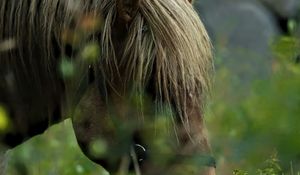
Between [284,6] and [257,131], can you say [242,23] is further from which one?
[257,131]

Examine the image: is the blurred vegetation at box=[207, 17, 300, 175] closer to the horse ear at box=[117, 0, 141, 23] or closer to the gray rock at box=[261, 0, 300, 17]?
the horse ear at box=[117, 0, 141, 23]

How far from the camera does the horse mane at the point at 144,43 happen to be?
3379 mm

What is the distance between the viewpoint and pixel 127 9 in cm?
342

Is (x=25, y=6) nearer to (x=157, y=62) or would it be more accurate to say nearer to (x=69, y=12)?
(x=69, y=12)

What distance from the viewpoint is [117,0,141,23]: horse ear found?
3410 mm

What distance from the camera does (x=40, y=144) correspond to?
4316 millimetres

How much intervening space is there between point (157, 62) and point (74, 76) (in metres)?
0.32

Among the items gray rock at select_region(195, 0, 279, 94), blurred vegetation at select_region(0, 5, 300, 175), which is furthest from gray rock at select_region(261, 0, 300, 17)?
blurred vegetation at select_region(0, 5, 300, 175)

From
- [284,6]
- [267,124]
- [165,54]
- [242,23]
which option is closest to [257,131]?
[267,124]

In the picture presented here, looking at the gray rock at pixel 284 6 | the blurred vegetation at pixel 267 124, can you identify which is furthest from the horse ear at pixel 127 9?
the gray rock at pixel 284 6

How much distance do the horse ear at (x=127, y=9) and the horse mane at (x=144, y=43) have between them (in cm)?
2

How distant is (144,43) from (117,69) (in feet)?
0.43

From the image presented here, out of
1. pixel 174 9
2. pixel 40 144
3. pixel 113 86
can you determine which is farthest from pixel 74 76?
pixel 40 144

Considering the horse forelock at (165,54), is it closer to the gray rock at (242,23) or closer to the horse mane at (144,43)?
the horse mane at (144,43)
